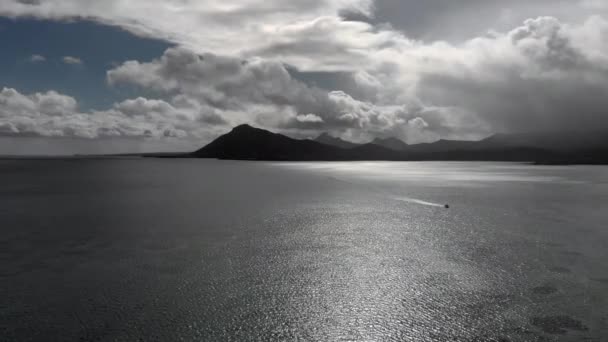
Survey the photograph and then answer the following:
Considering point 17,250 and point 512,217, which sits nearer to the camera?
point 17,250

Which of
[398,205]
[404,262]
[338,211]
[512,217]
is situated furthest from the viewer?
[398,205]

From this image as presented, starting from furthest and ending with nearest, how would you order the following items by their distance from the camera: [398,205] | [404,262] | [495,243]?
1. [398,205]
2. [495,243]
3. [404,262]

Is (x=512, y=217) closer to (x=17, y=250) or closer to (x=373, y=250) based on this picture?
(x=373, y=250)

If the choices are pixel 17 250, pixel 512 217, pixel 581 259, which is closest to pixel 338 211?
pixel 512 217

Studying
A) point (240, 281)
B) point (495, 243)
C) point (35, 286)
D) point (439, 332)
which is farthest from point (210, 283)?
point (495, 243)

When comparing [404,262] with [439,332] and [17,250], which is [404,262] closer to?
[439,332]

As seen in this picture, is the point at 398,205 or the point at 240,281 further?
the point at 398,205

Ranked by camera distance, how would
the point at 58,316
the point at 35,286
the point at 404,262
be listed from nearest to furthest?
the point at 58,316 → the point at 35,286 → the point at 404,262

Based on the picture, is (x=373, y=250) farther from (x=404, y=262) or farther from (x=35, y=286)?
(x=35, y=286)

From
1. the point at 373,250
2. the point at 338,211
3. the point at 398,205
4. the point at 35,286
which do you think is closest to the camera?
the point at 35,286
